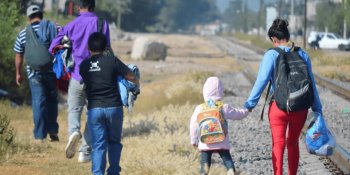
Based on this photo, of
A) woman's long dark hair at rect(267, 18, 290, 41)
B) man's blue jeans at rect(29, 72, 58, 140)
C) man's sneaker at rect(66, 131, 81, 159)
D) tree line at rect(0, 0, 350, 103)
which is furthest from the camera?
tree line at rect(0, 0, 350, 103)

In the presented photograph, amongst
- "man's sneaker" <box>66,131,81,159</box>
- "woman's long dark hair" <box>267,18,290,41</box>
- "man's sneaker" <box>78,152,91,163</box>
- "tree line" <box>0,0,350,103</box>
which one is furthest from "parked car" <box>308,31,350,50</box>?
"woman's long dark hair" <box>267,18,290,41</box>

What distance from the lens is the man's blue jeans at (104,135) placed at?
8.20 meters

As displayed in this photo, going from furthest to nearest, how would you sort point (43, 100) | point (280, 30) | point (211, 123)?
point (43, 100) → point (280, 30) → point (211, 123)

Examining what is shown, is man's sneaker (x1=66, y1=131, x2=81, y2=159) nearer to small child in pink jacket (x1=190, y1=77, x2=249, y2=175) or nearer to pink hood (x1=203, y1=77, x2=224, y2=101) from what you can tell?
small child in pink jacket (x1=190, y1=77, x2=249, y2=175)

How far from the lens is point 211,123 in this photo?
7.83 m

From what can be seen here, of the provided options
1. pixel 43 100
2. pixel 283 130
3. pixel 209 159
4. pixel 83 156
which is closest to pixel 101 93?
pixel 209 159

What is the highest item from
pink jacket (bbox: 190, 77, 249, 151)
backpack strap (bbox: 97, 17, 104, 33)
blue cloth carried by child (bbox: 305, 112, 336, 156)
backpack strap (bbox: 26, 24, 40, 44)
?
backpack strap (bbox: 97, 17, 104, 33)

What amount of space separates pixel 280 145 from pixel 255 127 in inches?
224

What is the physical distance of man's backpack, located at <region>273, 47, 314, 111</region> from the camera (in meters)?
7.64

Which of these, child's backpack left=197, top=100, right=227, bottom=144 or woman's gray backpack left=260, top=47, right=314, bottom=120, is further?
child's backpack left=197, top=100, right=227, bottom=144

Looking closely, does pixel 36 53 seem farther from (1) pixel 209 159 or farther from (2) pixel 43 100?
(1) pixel 209 159

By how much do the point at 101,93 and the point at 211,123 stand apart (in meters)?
1.13

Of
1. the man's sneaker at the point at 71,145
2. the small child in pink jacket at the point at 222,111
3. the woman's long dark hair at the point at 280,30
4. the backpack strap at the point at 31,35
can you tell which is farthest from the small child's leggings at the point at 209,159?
the backpack strap at the point at 31,35

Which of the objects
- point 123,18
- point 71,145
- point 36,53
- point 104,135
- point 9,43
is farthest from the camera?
point 123,18
